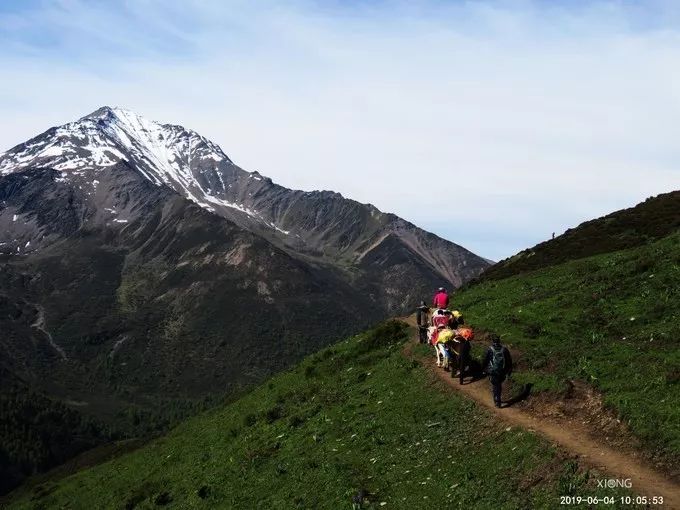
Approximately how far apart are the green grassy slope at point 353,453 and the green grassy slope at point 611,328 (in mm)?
3629

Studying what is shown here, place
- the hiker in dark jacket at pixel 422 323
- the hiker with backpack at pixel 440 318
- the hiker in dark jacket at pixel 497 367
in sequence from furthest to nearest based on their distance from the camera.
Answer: the hiker in dark jacket at pixel 422 323 → the hiker with backpack at pixel 440 318 → the hiker in dark jacket at pixel 497 367

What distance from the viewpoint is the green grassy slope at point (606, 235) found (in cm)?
6247

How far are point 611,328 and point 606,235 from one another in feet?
122

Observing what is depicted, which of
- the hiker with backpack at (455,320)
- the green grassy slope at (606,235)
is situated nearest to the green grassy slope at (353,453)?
the hiker with backpack at (455,320)

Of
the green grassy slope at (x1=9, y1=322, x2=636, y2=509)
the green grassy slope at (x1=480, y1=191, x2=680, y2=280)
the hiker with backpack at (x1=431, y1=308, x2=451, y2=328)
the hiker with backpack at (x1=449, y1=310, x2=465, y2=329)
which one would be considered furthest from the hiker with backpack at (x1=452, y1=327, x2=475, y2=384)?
the green grassy slope at (x1=480, y1=191, x2=680, y2=280)

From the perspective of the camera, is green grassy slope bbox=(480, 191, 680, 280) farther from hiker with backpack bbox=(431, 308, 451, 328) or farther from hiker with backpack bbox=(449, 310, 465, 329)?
hiker with backpack bbox=(431, 308, 451, 328)

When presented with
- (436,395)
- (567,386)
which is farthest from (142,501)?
(567,386)

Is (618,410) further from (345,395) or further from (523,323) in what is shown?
(345,395)

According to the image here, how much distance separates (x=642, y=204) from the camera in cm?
7388

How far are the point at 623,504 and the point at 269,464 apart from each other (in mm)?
18426

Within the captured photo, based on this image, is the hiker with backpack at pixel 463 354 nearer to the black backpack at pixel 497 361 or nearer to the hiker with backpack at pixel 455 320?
the hiker with backpack at pixel 455 320

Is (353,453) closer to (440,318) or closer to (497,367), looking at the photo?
(497,367)

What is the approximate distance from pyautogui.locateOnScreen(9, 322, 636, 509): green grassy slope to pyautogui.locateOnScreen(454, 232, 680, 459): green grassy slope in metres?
3.63

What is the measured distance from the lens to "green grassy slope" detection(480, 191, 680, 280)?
62.5m
